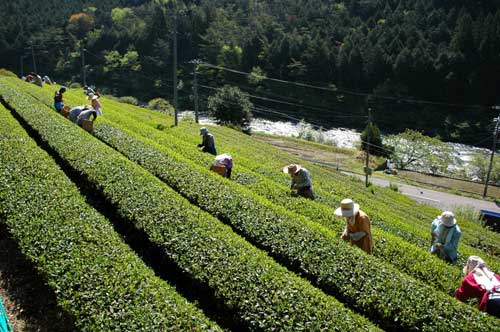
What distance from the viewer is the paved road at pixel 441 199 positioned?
116ft

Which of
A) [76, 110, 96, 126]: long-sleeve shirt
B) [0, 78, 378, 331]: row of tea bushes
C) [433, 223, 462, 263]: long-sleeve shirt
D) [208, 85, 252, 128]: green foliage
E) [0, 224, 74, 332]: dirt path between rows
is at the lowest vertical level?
[208, 85, 252, 128]: green foliage

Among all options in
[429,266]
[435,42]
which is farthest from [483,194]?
[435,42]

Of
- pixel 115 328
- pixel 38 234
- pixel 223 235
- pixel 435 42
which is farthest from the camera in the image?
pixel 435 42

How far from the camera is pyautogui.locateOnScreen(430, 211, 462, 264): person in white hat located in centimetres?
932

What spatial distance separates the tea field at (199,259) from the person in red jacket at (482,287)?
1.34 ft

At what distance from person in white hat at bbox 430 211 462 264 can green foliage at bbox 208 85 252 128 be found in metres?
46.5

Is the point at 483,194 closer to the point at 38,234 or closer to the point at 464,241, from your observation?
the point at 464,241

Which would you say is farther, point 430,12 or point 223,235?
point 430,12

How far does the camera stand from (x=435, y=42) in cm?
8256

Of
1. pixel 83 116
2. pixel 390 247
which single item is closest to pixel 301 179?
pixel 390 247

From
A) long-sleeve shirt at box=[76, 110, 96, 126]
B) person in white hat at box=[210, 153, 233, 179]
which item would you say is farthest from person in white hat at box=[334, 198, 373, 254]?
long-sleeve shirt at box=[76, 110, 96, 126]

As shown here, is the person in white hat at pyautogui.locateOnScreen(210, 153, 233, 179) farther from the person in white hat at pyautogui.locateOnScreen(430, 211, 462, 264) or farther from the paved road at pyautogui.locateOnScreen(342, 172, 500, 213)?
the paved road at pyautogui.locateOnScreen(342, 172, 500, 213)

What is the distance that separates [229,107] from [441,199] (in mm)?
28736

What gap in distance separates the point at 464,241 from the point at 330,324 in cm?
1350
